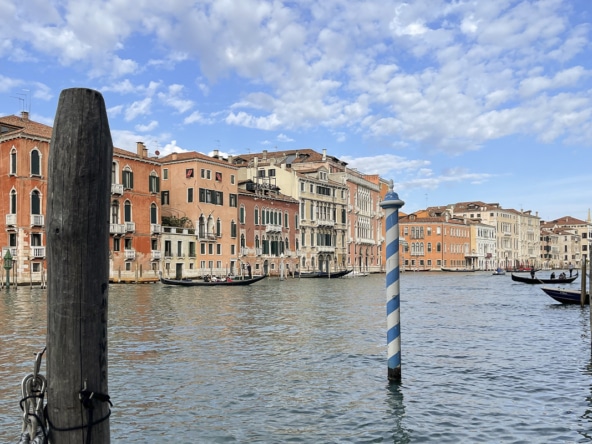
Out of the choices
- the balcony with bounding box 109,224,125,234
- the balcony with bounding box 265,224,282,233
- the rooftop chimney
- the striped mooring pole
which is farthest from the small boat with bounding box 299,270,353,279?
the striped mooring pole

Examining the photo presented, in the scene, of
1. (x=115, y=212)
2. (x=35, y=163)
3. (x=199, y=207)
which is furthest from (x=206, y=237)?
(x=35, y=163)

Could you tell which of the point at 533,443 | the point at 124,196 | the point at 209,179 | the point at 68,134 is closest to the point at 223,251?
the point at 209,179

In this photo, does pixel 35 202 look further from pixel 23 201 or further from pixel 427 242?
pixel 427 242

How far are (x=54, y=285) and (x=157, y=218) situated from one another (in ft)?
104

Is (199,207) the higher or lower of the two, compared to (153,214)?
higher

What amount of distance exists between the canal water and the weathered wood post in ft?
8.99

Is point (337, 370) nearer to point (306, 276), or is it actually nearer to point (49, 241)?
point (49, 241)

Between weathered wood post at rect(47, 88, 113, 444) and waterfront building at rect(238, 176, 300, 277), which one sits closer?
weathered wood post at rect(47, 88, 113, 444)

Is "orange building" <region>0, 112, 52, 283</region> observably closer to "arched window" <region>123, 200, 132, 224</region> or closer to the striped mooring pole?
"arched window" <region>123, 200, 132, 224</region>

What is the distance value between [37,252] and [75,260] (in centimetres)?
2608

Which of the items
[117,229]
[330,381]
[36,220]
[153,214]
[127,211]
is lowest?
[330,381]

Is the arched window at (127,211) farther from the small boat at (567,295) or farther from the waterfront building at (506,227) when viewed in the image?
the waterfront building at (506,227)

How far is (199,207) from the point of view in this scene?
35781 millimetres

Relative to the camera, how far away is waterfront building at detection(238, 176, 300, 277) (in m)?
39.8
